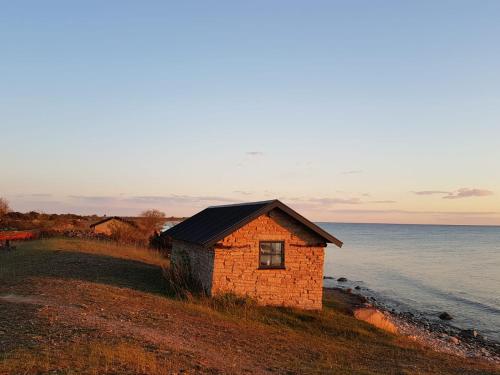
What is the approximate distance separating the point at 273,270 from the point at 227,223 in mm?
2884

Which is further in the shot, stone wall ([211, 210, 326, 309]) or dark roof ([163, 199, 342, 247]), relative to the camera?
stone wall ([211, 210, 326, 309])

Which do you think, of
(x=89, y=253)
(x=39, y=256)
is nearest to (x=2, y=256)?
(x=39, y=256)

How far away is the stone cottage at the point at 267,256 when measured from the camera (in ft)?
67.1

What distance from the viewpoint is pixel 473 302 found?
125 feet

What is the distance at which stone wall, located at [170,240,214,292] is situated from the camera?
20.9 metres

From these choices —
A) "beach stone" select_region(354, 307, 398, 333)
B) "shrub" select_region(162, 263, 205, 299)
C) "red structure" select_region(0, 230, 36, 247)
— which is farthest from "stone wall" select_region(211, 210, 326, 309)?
"red structure" select_region(0, 230, 36, 247)

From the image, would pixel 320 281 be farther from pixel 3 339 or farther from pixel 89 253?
pixel 89 253

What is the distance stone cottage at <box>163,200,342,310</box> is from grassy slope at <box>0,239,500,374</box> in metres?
0.98

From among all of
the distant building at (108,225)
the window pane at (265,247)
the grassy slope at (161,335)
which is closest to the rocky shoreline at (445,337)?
the grassy slope at (161,335)

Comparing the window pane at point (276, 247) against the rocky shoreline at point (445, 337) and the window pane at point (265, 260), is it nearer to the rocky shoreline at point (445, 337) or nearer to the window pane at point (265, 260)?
the window pane at point (265, 260)

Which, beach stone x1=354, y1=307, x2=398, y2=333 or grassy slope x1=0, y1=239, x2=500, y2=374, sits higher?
grassy slope x1=0, y1=239, x2=500, y2=374

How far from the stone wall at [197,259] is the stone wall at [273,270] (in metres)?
0.68

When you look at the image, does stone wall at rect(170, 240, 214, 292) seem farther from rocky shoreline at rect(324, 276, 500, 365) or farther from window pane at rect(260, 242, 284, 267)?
rocky shoreline at rect(324, 276, 500, 365)

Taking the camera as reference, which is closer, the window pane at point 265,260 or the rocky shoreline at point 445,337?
the window pane at point 265,260
